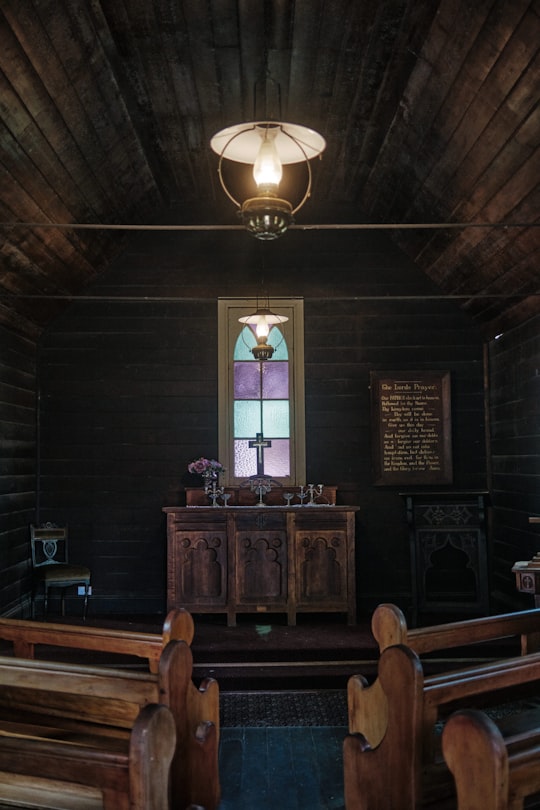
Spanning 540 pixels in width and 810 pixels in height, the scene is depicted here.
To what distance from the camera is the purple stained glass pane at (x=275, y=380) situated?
23.6 feet

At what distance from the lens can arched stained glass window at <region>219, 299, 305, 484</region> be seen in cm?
711

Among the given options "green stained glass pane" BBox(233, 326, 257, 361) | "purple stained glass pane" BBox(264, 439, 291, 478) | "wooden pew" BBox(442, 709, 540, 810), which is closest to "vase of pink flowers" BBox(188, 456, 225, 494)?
"purple stained glass pane" BBox(264, 439, 291, 478)

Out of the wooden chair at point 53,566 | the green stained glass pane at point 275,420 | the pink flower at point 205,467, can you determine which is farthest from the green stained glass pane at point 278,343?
the wooden chair at point 53,566

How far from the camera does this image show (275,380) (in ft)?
23.7

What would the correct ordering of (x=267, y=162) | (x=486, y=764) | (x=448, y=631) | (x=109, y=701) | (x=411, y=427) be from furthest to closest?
(x=411, y=427) < (x=267, y=162) < (x=448, y=631) < (x=109, y=701) < (x=486, y=764)

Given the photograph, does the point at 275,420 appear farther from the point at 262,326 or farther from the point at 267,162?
the point at 267,162

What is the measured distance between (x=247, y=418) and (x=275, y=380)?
A: 18.7 inches

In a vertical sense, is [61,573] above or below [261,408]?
below

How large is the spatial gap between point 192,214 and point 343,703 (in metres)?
4.89

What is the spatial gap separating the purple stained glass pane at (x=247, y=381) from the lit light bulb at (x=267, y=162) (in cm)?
392

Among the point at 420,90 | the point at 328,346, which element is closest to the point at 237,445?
the point at 328,346

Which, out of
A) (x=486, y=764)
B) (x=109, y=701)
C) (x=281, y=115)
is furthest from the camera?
(x=281, y=115)

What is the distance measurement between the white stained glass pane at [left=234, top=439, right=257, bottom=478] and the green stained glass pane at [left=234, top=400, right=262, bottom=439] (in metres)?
0.09

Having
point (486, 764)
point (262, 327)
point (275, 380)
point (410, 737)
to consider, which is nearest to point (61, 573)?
point (275, 380)
